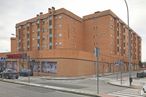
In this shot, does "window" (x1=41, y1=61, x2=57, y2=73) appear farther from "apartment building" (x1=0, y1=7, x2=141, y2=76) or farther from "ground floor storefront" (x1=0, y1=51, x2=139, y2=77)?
"apartment building" (x1=0, y1=7, x2=141, y2=76)

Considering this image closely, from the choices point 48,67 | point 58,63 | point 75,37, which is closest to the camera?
point 58,63

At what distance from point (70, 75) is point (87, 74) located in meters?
6.89

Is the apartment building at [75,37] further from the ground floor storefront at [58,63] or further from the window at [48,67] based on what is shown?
the window at [48,67]

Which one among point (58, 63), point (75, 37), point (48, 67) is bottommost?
point (48, 67)

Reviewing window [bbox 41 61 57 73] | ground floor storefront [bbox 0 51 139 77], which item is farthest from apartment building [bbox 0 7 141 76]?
window [bbox 41 61 57 73]

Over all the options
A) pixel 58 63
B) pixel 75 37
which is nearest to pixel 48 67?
pixel 58 63

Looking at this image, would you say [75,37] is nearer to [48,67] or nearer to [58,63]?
[48,67]

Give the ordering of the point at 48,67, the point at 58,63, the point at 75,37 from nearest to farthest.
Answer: the point at 58,63 → the point at 48,67 → the point at 75,37

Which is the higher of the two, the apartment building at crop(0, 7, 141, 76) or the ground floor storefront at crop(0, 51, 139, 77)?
the apartment building at crop(0, 7, 141, 76)

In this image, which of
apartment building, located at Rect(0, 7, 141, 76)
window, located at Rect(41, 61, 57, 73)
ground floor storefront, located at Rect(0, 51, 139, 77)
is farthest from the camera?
apartment building, located at Rect(0, 7, 141, 76)

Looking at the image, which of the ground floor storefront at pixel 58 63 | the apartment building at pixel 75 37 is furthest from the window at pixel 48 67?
Answer: the apartment building at pixel 75 37

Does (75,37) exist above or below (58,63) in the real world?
above

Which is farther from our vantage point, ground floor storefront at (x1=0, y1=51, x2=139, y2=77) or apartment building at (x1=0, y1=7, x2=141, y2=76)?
apartment building at (x1=0, y1=7, x2=141, y2=76)

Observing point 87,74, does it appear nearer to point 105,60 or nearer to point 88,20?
point 105,60
